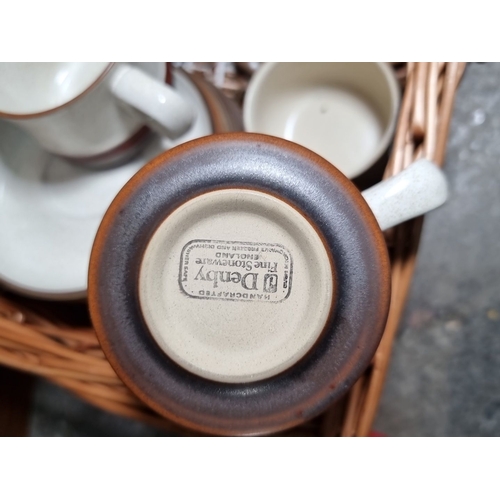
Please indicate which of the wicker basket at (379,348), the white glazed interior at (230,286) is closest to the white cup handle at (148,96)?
the white glazed interior at (230,286)

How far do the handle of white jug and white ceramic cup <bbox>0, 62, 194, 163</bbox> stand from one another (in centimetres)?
17

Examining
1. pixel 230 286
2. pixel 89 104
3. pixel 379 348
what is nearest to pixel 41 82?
pixel 89 104

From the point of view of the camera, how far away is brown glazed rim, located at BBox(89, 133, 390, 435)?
33 centimetres

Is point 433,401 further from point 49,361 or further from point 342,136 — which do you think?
point 49,361

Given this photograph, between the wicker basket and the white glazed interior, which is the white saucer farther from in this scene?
the white glazed interior

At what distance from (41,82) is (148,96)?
141mm

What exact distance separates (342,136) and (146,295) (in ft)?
1.20

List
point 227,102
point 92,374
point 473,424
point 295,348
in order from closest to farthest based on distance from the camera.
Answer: point 295,348 → point 92,374 → point 227,102 → point 473,424

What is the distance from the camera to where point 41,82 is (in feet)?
1.52

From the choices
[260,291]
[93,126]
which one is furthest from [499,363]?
[93,126]

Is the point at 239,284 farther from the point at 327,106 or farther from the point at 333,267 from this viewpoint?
the point at 327,106

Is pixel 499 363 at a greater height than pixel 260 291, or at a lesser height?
lesser

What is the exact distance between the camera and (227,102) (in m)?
0.56

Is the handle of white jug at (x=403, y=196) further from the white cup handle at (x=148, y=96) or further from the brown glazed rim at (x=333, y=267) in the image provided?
the white cup handle at (x=148, y=96)
